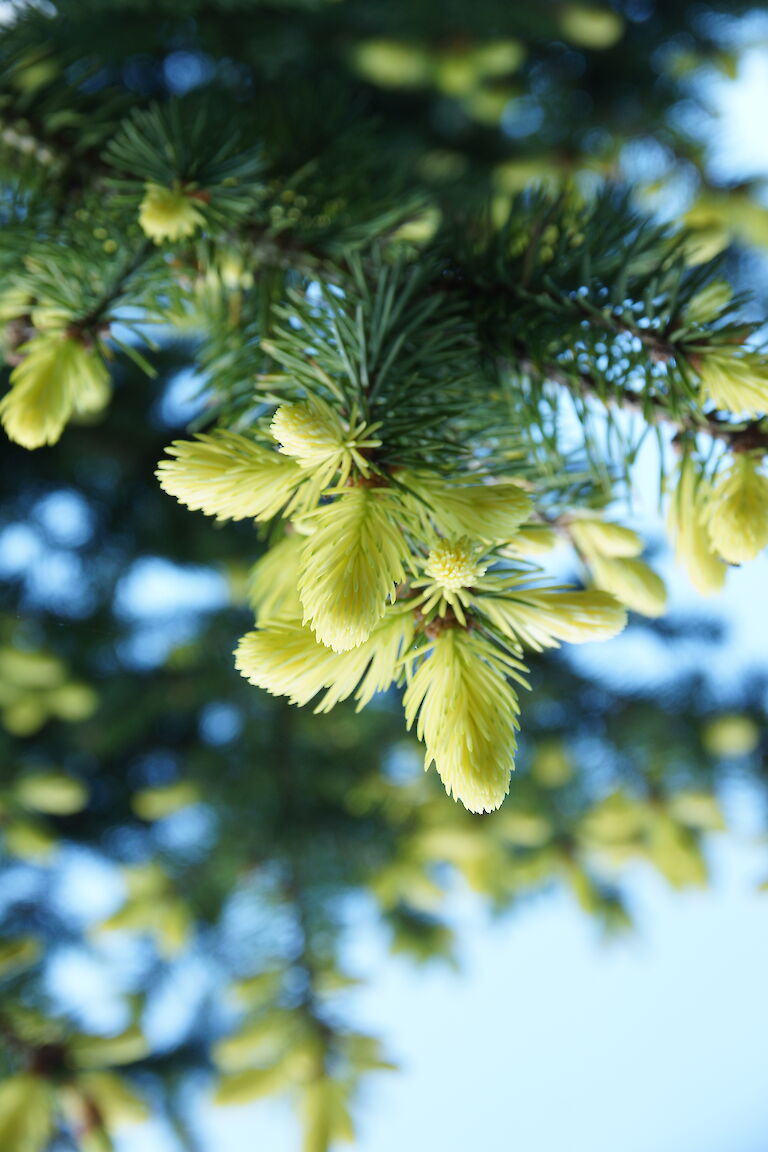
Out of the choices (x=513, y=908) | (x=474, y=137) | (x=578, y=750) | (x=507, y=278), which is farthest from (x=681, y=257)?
(x=513, y=908)

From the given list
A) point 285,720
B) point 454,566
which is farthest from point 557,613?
point 285,720

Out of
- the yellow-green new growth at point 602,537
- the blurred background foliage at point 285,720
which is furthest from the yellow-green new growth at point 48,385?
the blurred background foliage at point 285,720

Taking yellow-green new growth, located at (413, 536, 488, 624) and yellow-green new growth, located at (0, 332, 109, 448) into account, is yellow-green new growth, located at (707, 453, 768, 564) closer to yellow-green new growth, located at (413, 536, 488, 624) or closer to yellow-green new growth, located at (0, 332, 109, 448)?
yellow-green new growth, located at (413, 536, 488, 624)

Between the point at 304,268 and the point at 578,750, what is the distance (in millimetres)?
867

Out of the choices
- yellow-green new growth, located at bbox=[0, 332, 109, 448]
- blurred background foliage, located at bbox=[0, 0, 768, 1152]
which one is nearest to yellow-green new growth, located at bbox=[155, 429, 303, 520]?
yellow-green new growth, located at bbox=[0, 332, 109, 448]

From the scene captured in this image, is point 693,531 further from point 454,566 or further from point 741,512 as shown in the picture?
point 454,566

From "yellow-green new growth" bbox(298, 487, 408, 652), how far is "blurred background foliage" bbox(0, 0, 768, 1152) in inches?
22.9

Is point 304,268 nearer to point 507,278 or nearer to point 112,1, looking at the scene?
point 507,278

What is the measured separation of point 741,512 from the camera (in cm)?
36

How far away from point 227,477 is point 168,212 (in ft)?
0.59

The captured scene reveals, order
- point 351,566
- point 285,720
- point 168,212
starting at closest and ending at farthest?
point 351,566 < point 168,212 < point 285,720

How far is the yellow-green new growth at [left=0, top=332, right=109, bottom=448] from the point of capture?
42cm

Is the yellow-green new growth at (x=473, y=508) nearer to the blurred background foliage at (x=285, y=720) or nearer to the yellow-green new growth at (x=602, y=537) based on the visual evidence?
the yellow-green new growth at (x=602, y=537)

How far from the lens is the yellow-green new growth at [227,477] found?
32 cm
